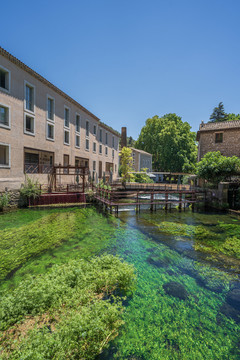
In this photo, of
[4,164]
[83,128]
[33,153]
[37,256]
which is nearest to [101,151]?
[83,128]

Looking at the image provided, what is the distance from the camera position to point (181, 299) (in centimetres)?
517

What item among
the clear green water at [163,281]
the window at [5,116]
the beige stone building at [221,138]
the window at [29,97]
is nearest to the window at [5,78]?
the window at [5,116]


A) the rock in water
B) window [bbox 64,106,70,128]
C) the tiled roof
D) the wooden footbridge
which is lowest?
the rock in water

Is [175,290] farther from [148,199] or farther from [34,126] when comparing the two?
[34,126]

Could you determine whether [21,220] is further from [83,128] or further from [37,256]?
[83,128]

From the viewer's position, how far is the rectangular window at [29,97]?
17.8m

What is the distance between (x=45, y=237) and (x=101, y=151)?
984 inches

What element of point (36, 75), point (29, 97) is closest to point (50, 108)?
point (29, 97)

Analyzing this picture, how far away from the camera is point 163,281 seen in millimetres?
6012

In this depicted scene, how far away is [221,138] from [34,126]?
2283 cm

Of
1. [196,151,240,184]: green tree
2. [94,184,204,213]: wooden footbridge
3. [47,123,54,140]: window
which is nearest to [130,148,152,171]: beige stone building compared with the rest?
[94,184,204,213]: wooden footbridge

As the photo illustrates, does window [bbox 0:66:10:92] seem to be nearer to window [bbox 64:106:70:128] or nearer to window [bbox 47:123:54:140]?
window [bbox 47:123:54:140]

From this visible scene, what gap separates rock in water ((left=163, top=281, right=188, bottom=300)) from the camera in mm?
5336

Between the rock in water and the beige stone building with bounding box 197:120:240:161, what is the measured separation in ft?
72.8
